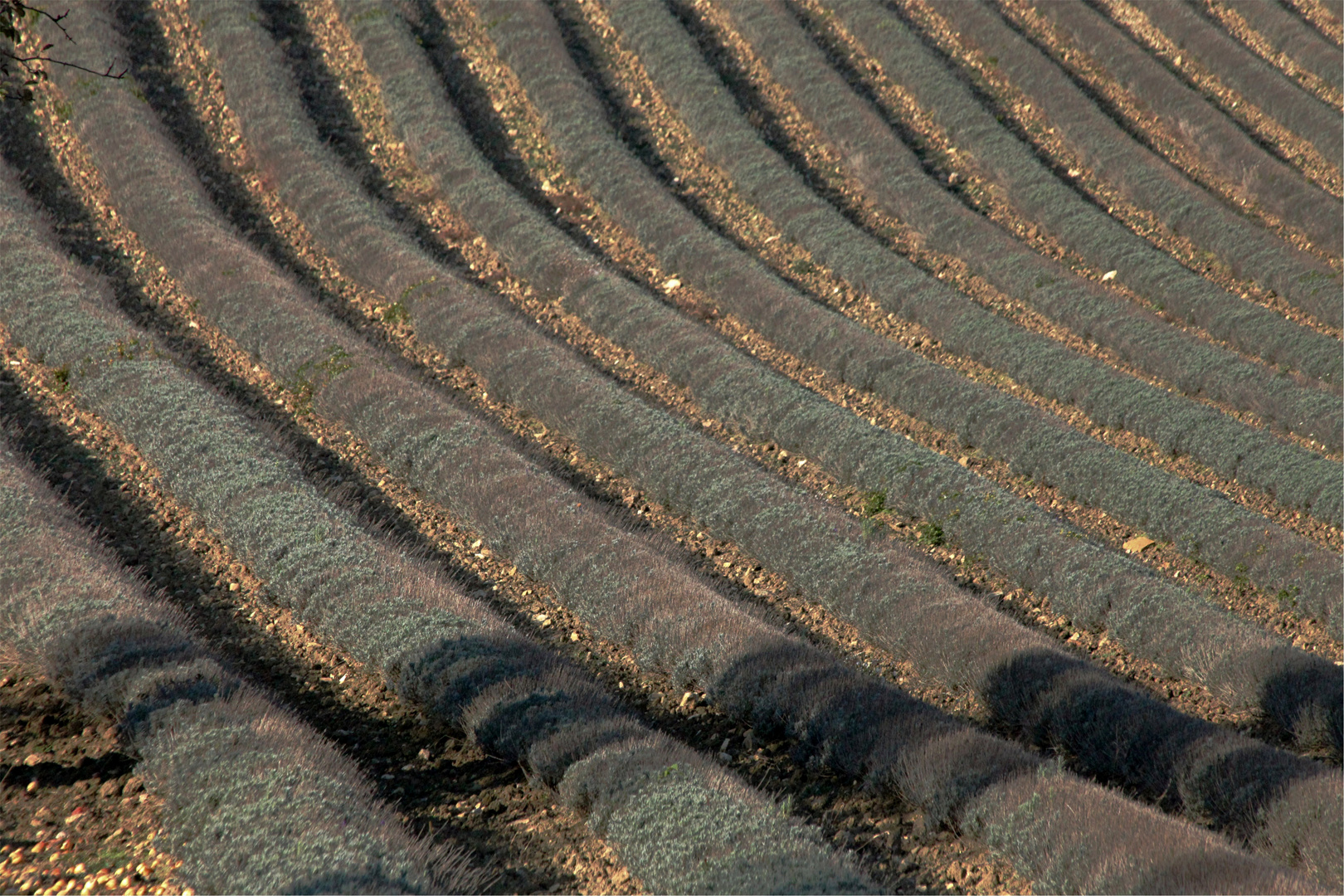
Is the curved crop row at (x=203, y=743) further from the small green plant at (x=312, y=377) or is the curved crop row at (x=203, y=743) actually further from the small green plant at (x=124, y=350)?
the small green plant at (x=312, y=377)

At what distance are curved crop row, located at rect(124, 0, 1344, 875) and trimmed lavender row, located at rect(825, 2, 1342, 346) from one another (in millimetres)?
8182

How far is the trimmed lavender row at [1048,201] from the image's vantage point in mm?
15023

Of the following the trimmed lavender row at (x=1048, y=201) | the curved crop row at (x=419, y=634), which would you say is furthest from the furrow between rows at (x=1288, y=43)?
the curved crop row at (x=419, y=634)

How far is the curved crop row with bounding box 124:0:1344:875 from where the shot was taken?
8109 mm

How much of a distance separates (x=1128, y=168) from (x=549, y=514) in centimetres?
1394

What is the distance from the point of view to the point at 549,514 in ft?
31.4

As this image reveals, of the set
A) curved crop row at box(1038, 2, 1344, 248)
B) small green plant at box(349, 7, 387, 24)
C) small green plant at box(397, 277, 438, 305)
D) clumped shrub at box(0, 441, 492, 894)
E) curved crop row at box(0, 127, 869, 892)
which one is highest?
curved crop row at box(1038, 2, 1344, 248)

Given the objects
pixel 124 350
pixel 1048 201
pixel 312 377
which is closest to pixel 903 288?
pixel 1048 201

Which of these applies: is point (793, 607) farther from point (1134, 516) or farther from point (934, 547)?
point (1134, 516)

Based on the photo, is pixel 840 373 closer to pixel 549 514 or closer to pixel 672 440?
pixel 672 440

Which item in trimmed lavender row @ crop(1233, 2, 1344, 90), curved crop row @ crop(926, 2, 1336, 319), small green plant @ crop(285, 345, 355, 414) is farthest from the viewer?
trimmed lavender row @ crop(1233, 2, 1344, 90)

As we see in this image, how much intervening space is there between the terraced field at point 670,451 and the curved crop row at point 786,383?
0.22ft

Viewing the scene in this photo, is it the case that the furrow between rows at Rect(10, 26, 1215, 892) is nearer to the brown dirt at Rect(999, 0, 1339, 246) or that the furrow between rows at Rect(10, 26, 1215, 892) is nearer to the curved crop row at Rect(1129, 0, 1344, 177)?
the brown dirt at Rect(999, 0, 1339, 246)

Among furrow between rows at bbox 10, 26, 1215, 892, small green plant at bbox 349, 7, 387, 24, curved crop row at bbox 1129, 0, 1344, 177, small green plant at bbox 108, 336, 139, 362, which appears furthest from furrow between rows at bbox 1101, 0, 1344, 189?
small green plant at bbox 108, 336, 139, 362
